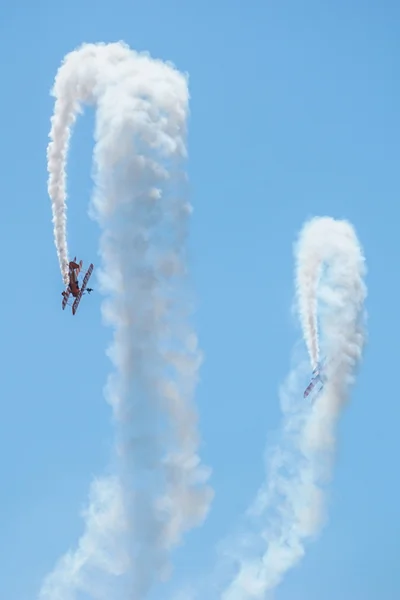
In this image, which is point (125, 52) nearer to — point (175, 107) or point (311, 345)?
point (175, 107)

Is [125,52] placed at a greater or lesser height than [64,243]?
greater

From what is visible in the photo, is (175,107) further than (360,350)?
No

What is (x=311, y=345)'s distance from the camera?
339 ft

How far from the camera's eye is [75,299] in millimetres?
102062

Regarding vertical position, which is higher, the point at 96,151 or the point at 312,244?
the point at 312,244

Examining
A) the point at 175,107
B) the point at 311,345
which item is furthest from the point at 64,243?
the point at 311,345

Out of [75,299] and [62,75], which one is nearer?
[62,75]

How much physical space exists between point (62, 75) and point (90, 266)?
14.3 m

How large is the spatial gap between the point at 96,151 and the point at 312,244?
1946 centimetres

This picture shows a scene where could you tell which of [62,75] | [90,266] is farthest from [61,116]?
[90,266]

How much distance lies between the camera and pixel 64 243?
96688mm

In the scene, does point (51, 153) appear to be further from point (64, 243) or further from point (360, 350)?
point (360, 350)

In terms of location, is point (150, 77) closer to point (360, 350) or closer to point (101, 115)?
point (101, 115)

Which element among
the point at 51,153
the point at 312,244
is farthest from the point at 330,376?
the point at 51,153
